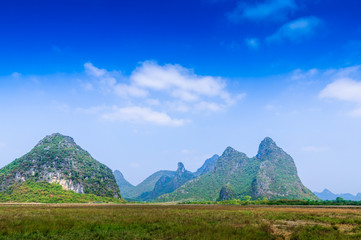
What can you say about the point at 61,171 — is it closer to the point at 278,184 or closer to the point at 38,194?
the point at 38,194

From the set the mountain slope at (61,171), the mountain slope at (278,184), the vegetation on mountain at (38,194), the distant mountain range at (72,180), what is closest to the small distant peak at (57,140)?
the distant mountain range at (72,180)

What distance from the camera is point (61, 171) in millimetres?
138625

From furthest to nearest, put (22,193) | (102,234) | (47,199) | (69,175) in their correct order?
1. (69,175)
2. (22,193)
3. (47,199)
4. (102,234)

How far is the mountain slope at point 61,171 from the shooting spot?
431 ft

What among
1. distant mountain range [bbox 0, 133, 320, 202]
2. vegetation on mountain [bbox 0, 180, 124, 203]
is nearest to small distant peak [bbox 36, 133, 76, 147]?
distant mountain range [bbox 0, 133, 320, 202]

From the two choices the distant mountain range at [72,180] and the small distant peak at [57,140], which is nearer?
the distant mountain range at [72,180]

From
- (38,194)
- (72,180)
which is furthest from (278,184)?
(38,194)

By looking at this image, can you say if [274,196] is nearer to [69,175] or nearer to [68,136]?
[69,175]

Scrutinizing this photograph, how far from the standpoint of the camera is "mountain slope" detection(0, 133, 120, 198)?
431ft

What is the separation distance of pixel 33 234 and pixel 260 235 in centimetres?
1584

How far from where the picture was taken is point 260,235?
51.5 ft

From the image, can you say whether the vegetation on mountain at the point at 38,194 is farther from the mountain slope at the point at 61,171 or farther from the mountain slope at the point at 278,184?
the mountain slope at the point at 278,184

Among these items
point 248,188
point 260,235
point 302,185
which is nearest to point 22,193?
point 260,235

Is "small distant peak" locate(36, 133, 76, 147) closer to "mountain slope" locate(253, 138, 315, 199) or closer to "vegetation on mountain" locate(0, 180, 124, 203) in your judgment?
"vegetation on mountain" locate(0, 180, 124, 203)
